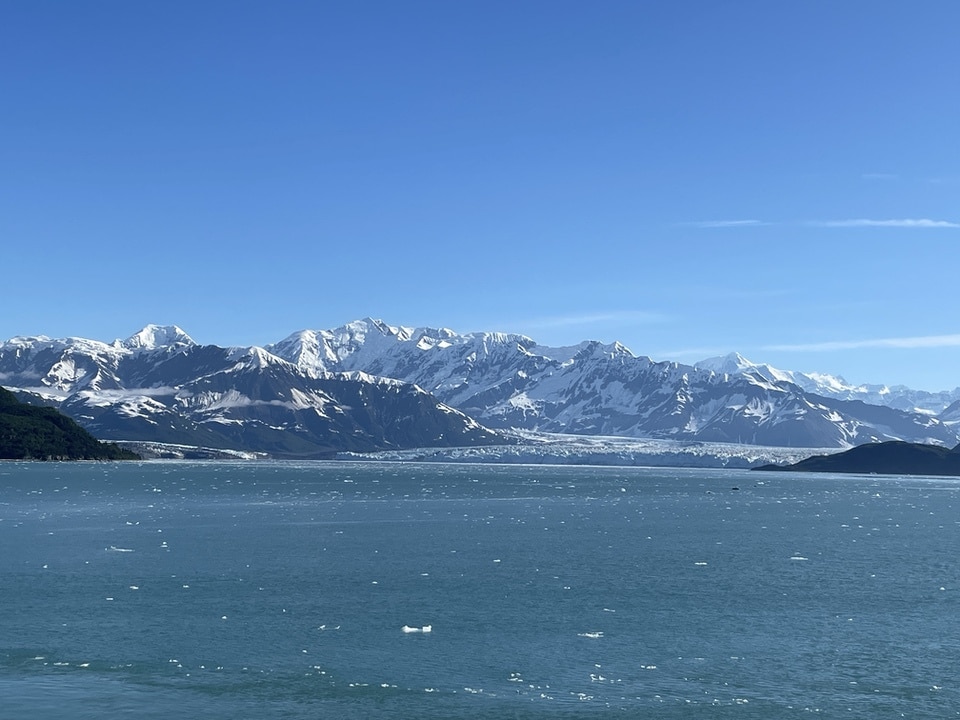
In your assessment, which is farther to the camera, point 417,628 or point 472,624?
point 472,624

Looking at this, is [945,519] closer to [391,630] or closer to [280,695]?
[391,630]

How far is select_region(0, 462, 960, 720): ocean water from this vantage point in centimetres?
3666

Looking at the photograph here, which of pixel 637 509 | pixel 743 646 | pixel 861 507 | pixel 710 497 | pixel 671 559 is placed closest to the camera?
pixel 743 646

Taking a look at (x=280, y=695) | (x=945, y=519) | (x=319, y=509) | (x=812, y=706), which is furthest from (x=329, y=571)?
(x=945, y=519)

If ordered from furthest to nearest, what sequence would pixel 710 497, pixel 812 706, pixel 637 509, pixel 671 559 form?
Result: pixel 710 497, pixel 637 509, pixel 671 559, pixel 812 706

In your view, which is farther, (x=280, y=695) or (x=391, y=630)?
(x=391, y=630)

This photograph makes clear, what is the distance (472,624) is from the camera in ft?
163

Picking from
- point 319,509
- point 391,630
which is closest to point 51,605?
point 391,630

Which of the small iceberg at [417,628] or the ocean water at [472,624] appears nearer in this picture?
the ocean water at [472,624]

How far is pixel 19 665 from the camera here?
40.1 m

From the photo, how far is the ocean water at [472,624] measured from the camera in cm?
3666

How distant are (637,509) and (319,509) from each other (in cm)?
4564

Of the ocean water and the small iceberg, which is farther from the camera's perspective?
the small iceberg

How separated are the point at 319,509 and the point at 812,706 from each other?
353ft
